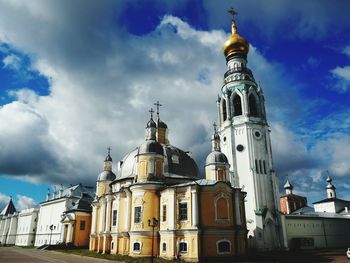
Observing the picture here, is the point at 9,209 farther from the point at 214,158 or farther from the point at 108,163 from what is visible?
the point at 214,158

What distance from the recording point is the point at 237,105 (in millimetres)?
48188

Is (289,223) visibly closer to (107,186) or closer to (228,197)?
(228,197)

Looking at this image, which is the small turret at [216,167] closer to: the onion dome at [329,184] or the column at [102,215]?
the column at [102,215]

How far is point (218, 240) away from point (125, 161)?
17.2 meters

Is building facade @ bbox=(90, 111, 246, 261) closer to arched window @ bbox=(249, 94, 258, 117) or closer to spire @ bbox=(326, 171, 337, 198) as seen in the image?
arched window @ bbox=(249, 94, 258, 117)

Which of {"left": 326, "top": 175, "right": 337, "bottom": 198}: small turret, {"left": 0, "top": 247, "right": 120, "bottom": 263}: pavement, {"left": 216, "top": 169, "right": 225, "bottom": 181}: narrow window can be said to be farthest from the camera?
{"left": 326, "top": 175, "right": 337, "bottom": 198}: small turret

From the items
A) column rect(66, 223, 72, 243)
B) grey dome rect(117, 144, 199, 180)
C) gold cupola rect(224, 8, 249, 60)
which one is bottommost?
column rect(66, 223, 72, 243)

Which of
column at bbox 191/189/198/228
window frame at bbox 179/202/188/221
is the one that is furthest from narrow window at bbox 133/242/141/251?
column at bbox 191/189/198/228

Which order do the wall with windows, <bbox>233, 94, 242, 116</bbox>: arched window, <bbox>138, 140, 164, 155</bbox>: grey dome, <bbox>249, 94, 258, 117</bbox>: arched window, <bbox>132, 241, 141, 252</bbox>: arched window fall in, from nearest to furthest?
<bbox>132, 241, 141, 252</bbox>: arched window < <bbox>138, 140, 164, 155</bbox>: grey dome < <bbox>249, 94, 258, 117</bbox>: arched window < the wall with windows < <bbox>233, 94, 242, 116</bbox>: arched window

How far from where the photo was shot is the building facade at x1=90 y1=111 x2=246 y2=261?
1046 inches

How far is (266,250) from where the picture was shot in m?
39.9

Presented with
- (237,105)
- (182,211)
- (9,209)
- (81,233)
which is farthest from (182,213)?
(9,209)

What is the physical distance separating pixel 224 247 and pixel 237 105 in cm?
2616

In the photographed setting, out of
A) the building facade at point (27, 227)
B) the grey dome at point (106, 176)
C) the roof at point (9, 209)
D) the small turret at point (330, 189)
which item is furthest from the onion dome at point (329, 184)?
the roof at point (9, 209)
